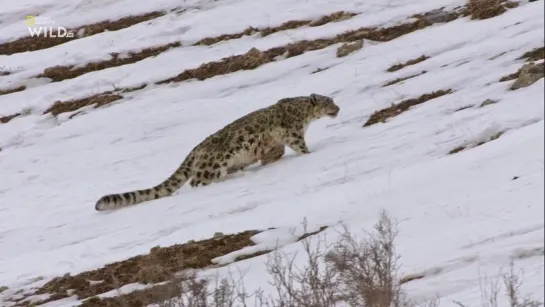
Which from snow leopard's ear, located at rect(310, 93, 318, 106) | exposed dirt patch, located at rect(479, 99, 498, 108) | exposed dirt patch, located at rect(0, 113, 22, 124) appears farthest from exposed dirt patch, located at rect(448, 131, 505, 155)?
exposed dirt patch, located at rect(0, 113, 22, 124)

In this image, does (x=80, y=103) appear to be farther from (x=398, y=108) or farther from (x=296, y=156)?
(x=398, y=108)

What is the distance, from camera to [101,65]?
2417 centimetres

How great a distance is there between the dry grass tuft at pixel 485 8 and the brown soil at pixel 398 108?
4192 mm

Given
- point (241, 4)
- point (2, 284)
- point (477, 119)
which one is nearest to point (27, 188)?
point (2, 284)

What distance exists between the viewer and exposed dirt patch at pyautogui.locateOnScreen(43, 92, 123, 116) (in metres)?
21.7

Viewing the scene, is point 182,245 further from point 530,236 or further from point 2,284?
point 530,236

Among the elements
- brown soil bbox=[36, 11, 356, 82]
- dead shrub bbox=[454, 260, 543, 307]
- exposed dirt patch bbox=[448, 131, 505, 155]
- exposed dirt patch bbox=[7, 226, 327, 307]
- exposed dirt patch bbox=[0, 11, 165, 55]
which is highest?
exposed dirt patch bbox=[0, 11, 165, 55]

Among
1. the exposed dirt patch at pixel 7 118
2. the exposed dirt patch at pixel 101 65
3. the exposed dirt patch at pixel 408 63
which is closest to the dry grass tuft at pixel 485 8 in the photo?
the exposed dirt patch at pixel 408 63

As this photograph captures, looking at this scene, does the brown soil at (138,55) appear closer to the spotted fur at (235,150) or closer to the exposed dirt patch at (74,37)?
the exposed dirt patch at (74,37)

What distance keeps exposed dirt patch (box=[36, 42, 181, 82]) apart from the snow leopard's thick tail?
8.97m

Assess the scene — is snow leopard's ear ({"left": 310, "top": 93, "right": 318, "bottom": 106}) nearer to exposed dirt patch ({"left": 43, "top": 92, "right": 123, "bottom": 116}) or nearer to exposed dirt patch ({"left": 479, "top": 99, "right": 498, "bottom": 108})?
exposed dirt patch ({"left": 479, "top": 99, "right": 498, "bottom": 108})

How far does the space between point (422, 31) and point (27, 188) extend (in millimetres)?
8201

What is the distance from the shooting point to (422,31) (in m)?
21.3

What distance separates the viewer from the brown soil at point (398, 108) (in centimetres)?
1677
